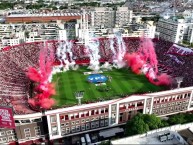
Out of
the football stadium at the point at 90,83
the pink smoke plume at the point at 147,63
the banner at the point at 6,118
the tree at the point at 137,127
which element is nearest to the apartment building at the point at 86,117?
the football stadium at the point at 90,83

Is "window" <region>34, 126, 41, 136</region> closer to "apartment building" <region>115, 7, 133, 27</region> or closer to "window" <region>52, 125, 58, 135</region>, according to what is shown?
"window" <region>52, 125, 58, 135</region>

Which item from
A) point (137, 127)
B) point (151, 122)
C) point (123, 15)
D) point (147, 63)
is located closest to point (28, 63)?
point (147, 63)

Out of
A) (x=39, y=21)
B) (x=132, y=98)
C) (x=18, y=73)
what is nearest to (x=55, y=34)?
(x=39, y=21)

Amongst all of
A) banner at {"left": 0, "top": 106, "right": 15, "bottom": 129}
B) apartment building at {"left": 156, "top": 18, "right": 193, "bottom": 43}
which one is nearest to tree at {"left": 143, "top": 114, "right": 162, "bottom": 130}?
banner at {"left": 0, "top": 106, "right": 15, "bottom": 129}

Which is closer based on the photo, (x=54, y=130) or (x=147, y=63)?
(x=54, y=130)

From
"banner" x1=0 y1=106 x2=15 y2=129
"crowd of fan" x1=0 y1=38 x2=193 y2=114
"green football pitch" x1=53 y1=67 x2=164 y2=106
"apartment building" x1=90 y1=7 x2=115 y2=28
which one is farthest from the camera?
"apartment building" x1=90 y1=7 x2=115 y2=28

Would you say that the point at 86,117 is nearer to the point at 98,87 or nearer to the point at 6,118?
the point at 6,118

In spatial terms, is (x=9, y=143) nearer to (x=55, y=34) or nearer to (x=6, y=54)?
(x=6, y=54)
